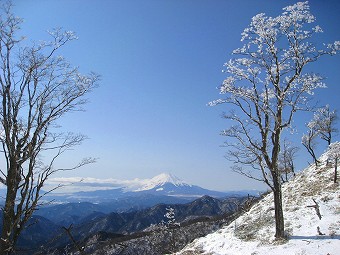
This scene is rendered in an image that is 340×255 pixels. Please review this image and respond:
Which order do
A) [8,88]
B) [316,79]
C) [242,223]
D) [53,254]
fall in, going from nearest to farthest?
[8,88]
[316,79]
[242,223]
[53,254]

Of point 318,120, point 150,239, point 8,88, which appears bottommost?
point 150,239

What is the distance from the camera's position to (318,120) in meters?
49.1

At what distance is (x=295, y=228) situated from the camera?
20.3 metres

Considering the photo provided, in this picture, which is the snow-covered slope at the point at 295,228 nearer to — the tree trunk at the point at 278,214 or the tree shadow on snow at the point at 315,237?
the tree shadow on snow at the point at 315,237

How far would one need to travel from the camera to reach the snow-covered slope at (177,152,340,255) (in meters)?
16.8

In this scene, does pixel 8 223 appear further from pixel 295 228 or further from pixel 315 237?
pixel 295 228

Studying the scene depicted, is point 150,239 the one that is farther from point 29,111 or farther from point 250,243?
point 29,111

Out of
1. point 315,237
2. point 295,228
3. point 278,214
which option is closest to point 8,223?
point 278,214

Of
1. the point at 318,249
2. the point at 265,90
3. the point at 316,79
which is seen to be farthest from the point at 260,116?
the point at 318,249

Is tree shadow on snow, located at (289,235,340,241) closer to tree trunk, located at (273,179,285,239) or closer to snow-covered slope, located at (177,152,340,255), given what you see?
snow-covered slope, located at (177,152,340,255)

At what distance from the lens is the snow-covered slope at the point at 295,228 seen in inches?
663

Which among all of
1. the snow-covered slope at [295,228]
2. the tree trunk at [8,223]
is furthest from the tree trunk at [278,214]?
the tree trunk at [8,223]

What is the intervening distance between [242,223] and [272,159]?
11.2 meters

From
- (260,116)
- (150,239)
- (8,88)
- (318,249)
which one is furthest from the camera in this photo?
(150,239)
